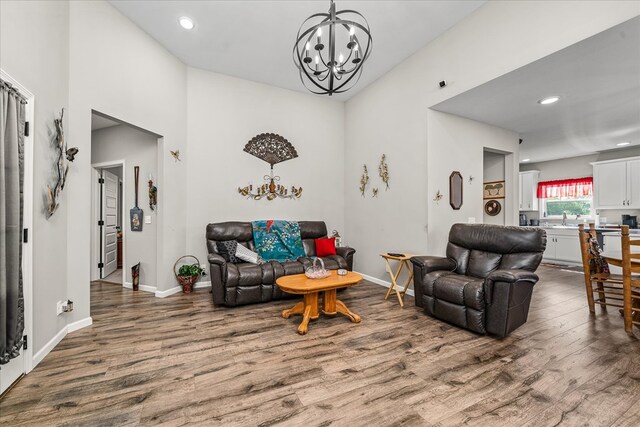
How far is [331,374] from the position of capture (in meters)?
2.00

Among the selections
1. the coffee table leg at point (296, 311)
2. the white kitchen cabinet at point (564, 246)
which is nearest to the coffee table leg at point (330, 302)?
the coffee table leg at point (296, 311)

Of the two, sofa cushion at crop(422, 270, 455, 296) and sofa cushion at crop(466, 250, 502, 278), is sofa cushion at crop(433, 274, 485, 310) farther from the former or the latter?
sofa cushion at crop(466, 250, 502, 278)

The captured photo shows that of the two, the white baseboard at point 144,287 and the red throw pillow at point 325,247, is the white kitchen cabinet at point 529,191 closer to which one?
the red throw pillow at point 325,247

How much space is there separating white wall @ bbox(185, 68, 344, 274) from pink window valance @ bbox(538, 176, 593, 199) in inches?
249

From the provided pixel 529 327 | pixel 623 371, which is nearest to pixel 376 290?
pixel 529 327

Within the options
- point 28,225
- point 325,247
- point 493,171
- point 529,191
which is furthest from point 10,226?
point 529,191

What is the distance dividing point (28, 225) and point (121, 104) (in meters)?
1.81

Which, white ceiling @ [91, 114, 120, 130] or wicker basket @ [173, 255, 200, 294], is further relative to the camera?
white ceiling @ [91, 114, 120, 130]

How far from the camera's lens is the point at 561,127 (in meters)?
4.77

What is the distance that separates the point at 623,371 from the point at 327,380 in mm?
2213

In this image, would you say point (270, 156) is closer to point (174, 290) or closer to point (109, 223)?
point (174, 290)

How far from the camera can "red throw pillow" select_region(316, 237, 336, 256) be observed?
437 cm

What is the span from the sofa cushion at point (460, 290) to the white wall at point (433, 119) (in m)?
0.90

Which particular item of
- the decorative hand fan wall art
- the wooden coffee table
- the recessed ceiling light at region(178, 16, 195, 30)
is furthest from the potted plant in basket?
the recessed ceiling light at region(178, 16, 195, 30)
